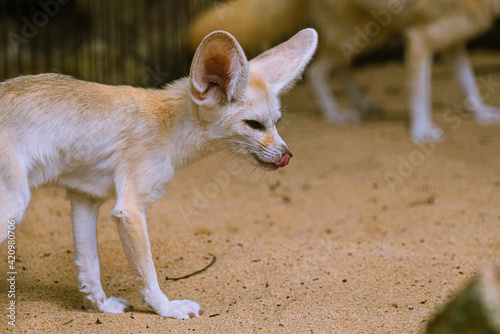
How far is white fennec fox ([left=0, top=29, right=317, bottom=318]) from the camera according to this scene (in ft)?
8.21

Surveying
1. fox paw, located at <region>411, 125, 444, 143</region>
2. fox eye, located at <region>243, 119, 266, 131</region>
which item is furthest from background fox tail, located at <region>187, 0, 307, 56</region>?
fox eye, located at <region>243, 119, 266, 131</region>

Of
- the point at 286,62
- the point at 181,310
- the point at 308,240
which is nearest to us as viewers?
the point at 181,310

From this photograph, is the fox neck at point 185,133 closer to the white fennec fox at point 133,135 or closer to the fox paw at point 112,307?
the white fennec fox at point 133,135

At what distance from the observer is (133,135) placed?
104 inches

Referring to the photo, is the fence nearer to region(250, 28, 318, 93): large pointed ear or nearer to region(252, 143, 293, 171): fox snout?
region(250, 28, 318, 93): large pointed ear

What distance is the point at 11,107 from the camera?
2.52 m

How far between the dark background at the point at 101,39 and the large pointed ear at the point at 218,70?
4.09 metres

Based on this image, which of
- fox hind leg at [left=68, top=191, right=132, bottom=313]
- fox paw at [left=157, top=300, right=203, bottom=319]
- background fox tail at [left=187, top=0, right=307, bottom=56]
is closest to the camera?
fox paw at [left=157, top=300, right=203, bottom=319]

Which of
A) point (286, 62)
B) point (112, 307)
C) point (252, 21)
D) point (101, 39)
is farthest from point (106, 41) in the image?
point (112, 307)

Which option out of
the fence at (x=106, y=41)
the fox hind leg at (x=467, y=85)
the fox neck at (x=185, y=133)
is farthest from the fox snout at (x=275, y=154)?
the fence at (x=106, y=41)

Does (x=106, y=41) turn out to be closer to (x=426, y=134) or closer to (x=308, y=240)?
(x=426, y=134)

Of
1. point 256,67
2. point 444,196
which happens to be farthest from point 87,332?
point 444,196

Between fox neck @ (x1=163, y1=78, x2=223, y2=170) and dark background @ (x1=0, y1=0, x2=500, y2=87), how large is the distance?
13.0 feet

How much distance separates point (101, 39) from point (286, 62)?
432 cm
